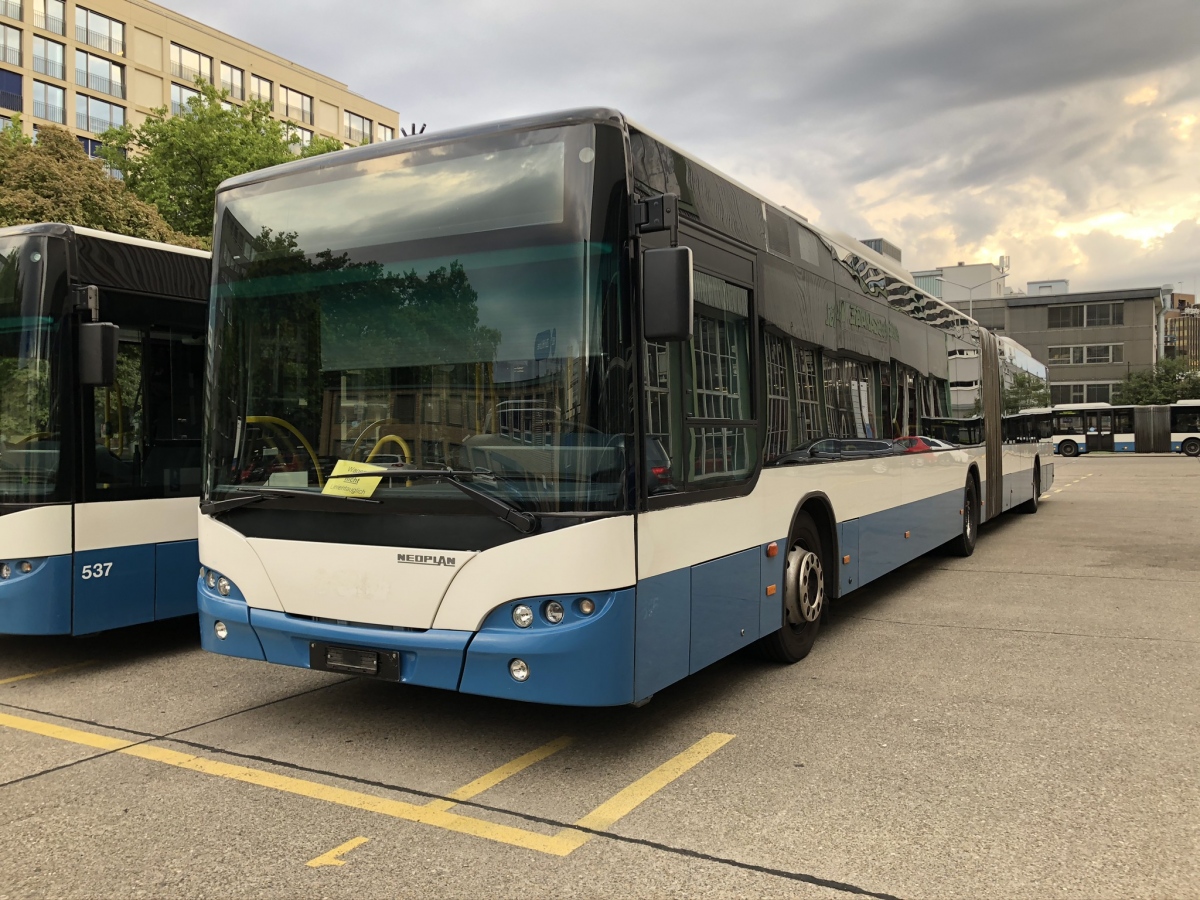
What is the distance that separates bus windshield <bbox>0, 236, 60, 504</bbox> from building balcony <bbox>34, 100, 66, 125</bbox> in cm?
4899

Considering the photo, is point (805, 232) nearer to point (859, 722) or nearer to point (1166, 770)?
point (859, 722)

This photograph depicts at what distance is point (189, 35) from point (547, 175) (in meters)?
57.0

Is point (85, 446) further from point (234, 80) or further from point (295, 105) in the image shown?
point (295, 105)

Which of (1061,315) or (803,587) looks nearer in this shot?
(803,587)

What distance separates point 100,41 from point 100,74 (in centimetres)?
155

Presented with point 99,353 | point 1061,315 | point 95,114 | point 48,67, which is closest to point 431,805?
point 99,353

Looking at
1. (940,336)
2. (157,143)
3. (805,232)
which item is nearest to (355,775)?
(805,232)

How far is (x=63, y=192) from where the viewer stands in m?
19.3

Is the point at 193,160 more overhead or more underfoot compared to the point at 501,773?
more overhead

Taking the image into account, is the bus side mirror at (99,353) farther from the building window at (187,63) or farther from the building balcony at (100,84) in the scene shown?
the building window at (187,63)

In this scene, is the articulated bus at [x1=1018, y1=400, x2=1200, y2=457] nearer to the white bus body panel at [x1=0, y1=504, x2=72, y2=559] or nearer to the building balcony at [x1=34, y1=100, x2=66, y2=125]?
the white bus body panel at [x1=0, y1=504, x2=72, y2=559]

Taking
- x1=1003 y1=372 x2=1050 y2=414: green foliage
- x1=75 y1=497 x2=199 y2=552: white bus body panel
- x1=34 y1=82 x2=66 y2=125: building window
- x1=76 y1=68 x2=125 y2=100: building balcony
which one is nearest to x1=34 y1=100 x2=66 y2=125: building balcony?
x1=34 y1=82 x2=66 y2=125: building window

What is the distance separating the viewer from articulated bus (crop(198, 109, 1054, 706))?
14.4 ft

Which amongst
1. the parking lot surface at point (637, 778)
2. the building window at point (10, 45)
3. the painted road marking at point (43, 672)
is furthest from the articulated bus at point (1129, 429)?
the building window at point (10, 45)
